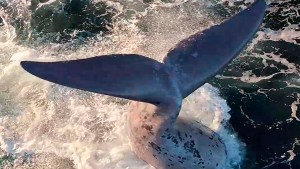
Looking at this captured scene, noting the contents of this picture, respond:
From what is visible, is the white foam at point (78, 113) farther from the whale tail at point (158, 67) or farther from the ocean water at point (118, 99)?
the whale tail at point (158, 67)

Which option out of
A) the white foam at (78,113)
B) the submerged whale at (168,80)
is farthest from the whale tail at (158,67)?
the white foam at (78,113)

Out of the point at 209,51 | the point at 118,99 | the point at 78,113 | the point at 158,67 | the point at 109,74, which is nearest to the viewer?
the point at 109,74

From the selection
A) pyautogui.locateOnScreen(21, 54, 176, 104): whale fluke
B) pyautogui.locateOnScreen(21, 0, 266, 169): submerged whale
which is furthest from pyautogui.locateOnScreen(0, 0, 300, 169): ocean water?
pyautogui.locateOnScreen(21, 54, 176, 104): whale fluke

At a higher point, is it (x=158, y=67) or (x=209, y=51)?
(x=158, y=67)

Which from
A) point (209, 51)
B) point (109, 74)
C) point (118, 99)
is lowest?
point (118, 99)

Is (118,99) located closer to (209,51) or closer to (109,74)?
(209,51)

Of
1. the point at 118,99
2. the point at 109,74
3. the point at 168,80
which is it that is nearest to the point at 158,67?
the point at 168,80

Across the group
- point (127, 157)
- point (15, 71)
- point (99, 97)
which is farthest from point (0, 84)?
point (127, 157)
